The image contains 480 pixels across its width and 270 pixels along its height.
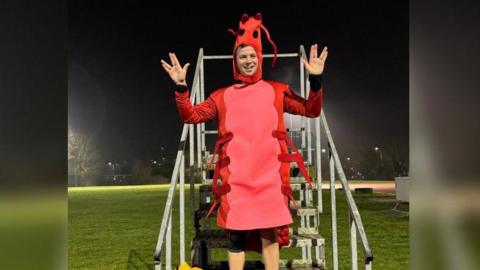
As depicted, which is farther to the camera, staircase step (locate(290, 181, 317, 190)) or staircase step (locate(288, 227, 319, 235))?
staircase step (locate(290, 181, 317, 190))

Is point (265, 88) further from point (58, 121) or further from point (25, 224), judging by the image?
point (25, 224)

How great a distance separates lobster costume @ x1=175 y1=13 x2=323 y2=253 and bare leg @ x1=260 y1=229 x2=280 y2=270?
0.12 ft

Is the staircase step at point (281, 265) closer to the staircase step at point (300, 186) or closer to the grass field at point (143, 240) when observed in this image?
the staircase step at point (300, 186)

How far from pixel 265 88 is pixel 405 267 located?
323 cm

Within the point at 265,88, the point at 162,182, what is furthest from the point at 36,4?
the point at 162,182

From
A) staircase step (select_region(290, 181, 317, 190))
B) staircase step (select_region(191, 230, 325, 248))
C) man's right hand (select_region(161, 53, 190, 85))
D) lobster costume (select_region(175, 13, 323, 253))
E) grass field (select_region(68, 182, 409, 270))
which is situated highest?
man's right hand (select_region(161, 53, 190, 85))

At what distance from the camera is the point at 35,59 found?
2.18 m

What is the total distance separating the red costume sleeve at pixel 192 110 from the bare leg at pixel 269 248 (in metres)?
0.81

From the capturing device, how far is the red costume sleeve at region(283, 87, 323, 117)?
2863 mm

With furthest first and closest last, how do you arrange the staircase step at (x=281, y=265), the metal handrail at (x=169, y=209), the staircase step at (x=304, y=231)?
the staircase step at (x=304, y=231), the staircase step at (x=281, y=265), the metal handrail at (x=169, y=209)

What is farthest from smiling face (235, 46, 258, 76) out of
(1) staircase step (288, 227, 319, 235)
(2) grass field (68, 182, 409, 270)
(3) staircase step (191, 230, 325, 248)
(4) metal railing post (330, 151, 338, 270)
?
(2) grass field (68, 182, 409, 270)

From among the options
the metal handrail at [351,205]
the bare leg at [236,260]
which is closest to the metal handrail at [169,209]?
the bare leg at [236,260]

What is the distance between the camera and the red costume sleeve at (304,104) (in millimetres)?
2863

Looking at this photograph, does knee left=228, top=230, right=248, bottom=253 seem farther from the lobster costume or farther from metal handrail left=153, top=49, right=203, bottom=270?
metal handrail left=153, top=49, right=203, bottom=270
